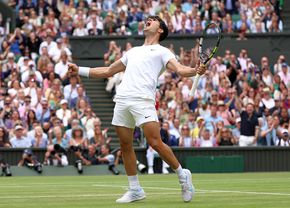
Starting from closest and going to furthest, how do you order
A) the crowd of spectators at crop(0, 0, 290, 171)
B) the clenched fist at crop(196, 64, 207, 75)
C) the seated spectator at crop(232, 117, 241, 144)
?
the clenched fist at crop(196, 64, 207, 75) < the crowd of spectators at crop(0, 0, 290, 171) < the seated spectator at crop(232, 117, 241, 144)

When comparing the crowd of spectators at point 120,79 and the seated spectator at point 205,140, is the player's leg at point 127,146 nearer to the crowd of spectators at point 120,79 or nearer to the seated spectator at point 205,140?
the crowd of spectators at point 120,79

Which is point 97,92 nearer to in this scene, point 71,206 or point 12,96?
point 12,96

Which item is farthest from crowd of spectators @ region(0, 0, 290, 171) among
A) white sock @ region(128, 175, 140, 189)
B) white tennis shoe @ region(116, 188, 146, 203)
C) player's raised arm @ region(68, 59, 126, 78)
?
white tennis shoe @ region(116, 188, 146, 203)

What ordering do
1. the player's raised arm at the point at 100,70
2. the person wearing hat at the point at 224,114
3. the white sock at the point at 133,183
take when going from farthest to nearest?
the person wearing hat at the point at 224,114
the player's raised arm at the point at 100,70
the white sock at the point at 133,183

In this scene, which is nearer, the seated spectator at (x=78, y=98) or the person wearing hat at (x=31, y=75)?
the seated spectator at (x=78, y=98)

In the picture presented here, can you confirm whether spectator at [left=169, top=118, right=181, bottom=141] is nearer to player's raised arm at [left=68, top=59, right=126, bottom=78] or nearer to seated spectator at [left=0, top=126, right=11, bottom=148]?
seated spectator at [left=0, top=126, right=11, bottom=148]

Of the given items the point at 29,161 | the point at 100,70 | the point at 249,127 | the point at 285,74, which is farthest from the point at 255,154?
the point at 100,70

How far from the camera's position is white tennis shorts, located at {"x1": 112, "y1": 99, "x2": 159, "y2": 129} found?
41.1 ft

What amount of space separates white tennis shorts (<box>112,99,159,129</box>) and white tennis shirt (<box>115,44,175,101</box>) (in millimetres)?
75

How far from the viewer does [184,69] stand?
12.3 m

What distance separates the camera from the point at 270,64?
3288 cm

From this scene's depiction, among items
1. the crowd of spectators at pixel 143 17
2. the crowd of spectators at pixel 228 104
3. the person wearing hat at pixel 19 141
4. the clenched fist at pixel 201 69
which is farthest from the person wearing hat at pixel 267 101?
the clenched fist at pixel 201 69

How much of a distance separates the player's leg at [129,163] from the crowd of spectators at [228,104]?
14328 mm

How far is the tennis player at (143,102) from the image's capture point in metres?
12.5
